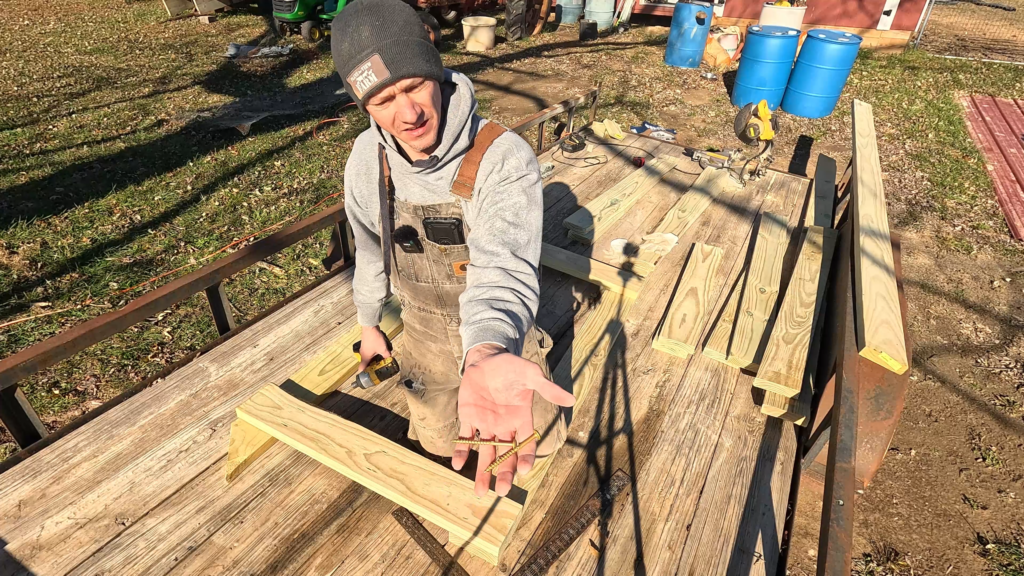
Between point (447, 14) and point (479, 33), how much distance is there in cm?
232

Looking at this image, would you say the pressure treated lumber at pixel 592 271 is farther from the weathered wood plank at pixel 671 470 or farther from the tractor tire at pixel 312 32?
the tractor tire at pixel 312 32

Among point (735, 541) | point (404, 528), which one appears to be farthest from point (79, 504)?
point (735, 541)

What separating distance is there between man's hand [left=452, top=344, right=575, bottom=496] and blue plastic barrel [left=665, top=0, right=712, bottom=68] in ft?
42.3

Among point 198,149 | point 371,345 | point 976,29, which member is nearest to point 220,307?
point 371,345

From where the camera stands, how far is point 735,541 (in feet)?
7.63

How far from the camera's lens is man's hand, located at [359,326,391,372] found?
2.89 meters

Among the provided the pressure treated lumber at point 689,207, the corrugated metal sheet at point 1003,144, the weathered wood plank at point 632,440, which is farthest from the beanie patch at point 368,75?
the corrugated metal sheet at point 1003,144

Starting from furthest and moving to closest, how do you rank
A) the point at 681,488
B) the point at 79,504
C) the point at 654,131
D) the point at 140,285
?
the point at 654,131
the point at 140,285
the point at 681,488
the point at 79,504

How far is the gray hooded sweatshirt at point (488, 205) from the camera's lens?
1767 mm

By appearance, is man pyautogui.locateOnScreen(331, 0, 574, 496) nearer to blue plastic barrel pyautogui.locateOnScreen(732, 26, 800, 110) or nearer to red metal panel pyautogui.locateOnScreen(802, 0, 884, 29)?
blue plastic barrel pyautogui.locateOnScreen(732, 26, 800, 110)

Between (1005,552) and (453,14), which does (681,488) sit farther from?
(453,14)

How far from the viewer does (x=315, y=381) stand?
2875mm

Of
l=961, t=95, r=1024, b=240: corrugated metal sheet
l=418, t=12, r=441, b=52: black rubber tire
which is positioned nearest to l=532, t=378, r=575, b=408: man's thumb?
l=418, t=12, r=441, b=52: black rubber tire

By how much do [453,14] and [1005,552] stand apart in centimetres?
1683
